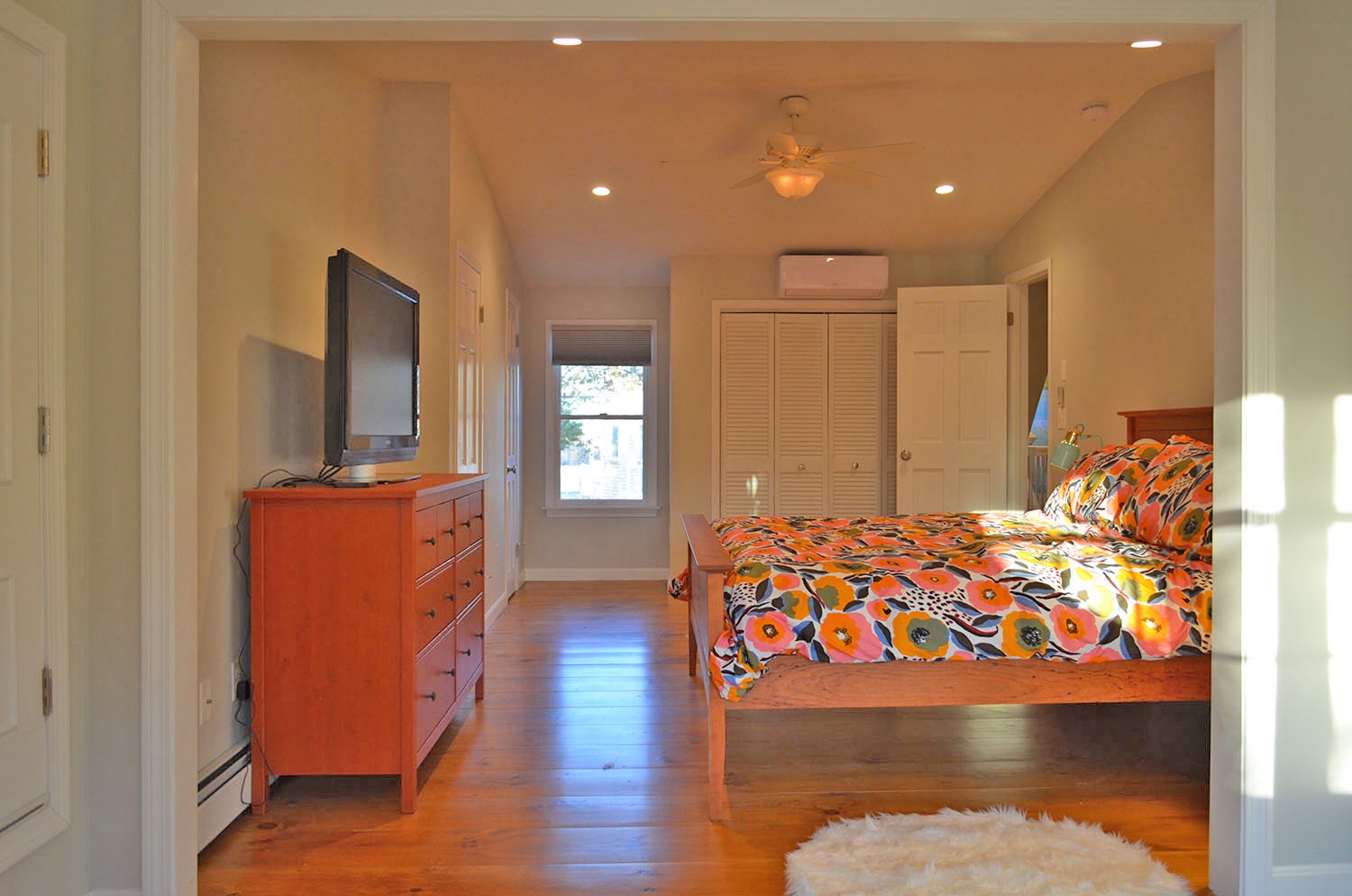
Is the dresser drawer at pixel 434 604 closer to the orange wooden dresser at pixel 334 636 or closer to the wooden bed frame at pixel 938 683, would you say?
the orange wooden dresser at pixel 334 636

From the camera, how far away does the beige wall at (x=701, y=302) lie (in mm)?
6031

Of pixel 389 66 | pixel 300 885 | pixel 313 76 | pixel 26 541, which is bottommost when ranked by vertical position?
pixel 300 885

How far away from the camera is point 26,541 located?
1.78 meters

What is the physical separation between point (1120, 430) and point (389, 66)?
13.2 ft

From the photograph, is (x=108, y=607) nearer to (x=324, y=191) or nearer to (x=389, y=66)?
(x=324, y=191)

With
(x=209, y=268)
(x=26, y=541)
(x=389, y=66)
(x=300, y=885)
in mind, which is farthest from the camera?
(x=389, y=66)

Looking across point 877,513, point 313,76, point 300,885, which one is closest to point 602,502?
point 877,513

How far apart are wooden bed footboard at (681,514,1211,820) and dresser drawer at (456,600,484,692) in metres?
1.02

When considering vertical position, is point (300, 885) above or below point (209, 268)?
below

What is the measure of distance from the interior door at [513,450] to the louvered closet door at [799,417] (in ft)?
6.23

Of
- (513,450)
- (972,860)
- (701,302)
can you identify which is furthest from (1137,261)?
(513,450)

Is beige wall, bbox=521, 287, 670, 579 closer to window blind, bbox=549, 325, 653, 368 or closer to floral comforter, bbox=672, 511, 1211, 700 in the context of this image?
window blind, bbox=549, 325, 653, 368

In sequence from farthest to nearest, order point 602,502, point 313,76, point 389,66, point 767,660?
1. point 602,502
2. point 389,66
3. point 313,76
4. point 767,660

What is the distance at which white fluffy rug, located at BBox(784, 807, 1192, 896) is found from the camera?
6.53ft
